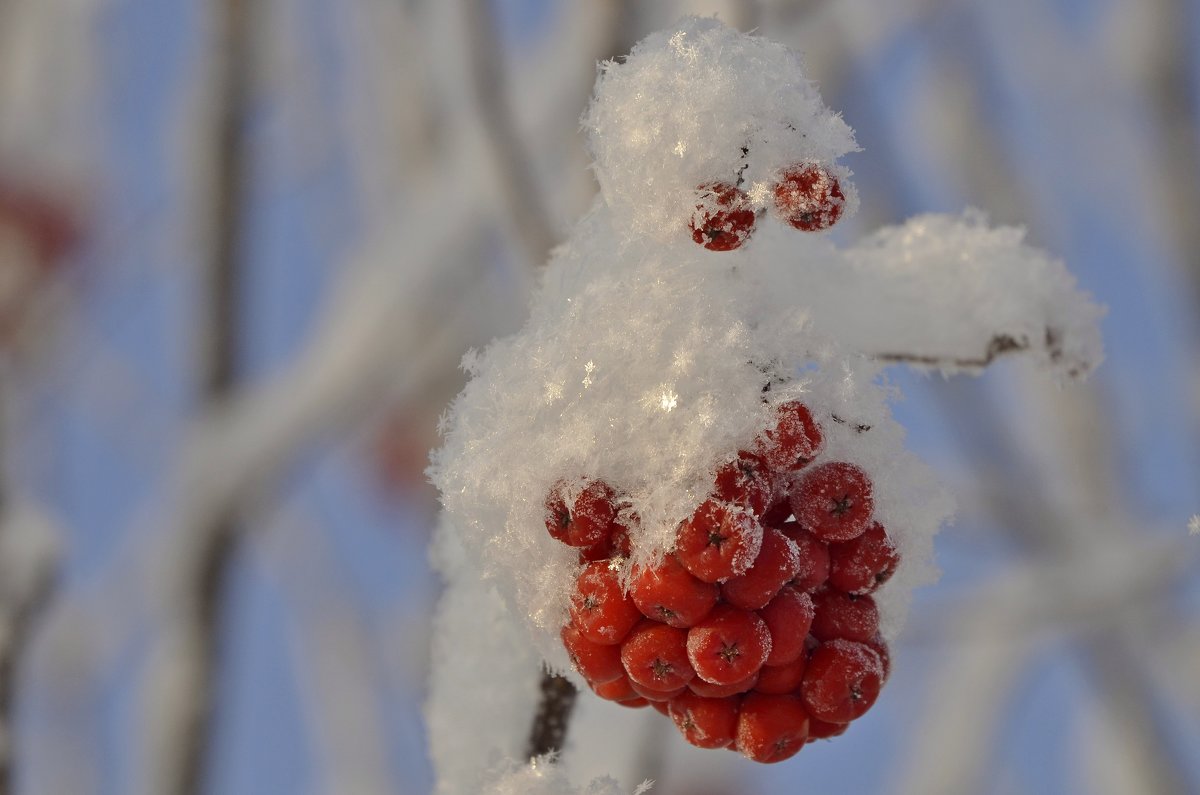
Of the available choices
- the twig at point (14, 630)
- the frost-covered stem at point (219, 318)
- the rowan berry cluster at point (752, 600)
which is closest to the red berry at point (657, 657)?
the rowan berry cluster at point (752, 600)

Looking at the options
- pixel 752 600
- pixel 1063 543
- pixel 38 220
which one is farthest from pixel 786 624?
pixel 38 220

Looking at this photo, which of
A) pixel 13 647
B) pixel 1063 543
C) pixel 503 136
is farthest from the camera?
pixel 1063 543

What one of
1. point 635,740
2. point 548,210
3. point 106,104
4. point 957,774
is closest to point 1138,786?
point 957,774

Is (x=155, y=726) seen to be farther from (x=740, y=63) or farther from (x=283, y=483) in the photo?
(x=740, y=63)

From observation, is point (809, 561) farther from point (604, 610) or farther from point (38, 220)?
point (38, 220)

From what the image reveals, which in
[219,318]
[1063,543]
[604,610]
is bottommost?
[604,610]

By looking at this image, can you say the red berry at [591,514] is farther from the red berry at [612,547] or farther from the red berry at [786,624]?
the red berry at [786,624]

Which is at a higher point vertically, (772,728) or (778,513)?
(778,513)
